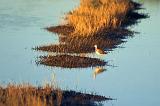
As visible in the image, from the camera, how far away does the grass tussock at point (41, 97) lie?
10.2 meters

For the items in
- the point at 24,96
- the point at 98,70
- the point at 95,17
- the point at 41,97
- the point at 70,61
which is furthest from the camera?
the point at 95,17

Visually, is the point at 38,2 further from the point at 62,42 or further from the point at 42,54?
the point at 42,54

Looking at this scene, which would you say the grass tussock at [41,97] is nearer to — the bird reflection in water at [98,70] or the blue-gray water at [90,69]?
the blue-gray water at [90,69]

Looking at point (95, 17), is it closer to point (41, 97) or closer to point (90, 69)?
point (90, 69)

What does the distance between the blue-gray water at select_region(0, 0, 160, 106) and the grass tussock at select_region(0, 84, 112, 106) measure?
0.52m

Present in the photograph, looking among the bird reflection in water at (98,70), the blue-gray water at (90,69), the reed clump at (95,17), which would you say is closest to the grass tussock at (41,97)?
the blue-gray water at (90,69)

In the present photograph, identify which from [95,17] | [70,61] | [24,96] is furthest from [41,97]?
[95,17]

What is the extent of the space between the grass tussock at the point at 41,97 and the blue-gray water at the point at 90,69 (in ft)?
1.70

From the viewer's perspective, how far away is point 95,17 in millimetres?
22469

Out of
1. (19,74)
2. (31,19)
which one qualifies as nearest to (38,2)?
(31,19)

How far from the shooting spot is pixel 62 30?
2198cm

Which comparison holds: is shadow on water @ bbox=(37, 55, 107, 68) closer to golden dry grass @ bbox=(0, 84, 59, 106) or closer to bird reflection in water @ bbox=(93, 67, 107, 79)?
bird reflection in water @ bbox=(93, 67, 107, 79)

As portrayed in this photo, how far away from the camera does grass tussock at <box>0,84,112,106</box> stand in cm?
1017

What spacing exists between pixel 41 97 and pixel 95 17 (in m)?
11.5
